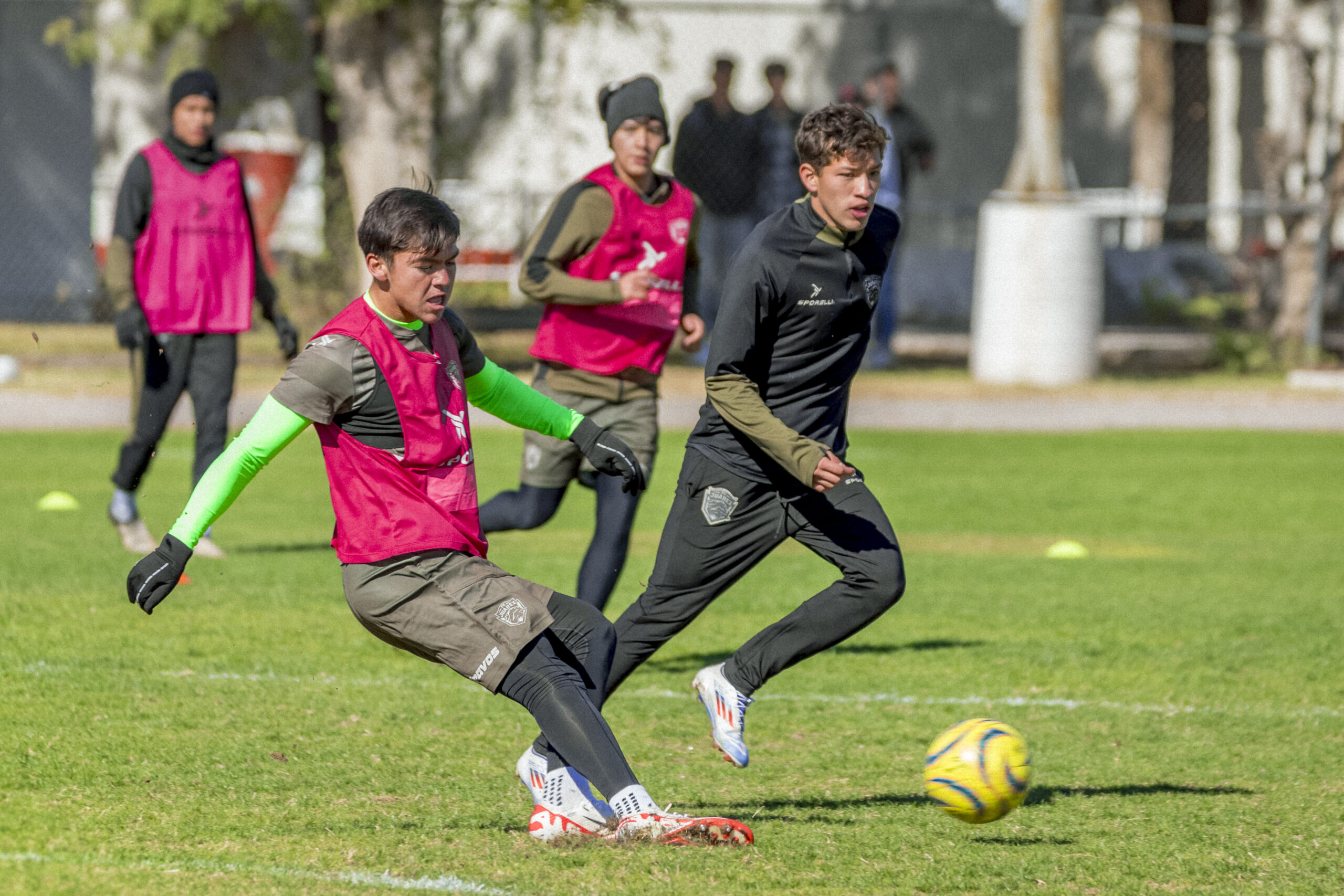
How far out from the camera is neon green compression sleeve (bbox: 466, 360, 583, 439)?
16.0 ft

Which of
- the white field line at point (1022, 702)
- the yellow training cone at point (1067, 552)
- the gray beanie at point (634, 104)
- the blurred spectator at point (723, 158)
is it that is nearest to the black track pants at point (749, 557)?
the white field line at point (1022, 702)

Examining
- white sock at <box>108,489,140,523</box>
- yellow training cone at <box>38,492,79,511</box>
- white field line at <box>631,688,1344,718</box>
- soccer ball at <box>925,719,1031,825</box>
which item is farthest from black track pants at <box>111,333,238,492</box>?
soccer ball at <box>925,719,1031,825</box>

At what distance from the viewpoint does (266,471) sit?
13312 millimetres

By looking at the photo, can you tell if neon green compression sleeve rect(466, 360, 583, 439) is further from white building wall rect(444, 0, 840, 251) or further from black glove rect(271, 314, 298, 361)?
white building wall rect(444, 0, 840, 251)

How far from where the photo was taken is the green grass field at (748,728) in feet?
14.9

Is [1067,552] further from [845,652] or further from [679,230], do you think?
[679,230]

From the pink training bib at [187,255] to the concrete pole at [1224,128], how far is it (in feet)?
74.7

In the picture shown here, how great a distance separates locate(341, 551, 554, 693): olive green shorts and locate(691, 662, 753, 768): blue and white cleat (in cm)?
107

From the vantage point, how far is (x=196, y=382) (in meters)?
8.75

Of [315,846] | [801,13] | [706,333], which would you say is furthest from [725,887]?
[801,13]

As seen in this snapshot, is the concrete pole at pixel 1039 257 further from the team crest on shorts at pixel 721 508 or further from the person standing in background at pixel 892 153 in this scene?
the team crest on shorts at pixel 721 508

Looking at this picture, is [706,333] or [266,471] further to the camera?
[706,333]

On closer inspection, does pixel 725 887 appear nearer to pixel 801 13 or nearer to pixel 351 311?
pixel 351 311

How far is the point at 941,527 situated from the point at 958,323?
12.4m
